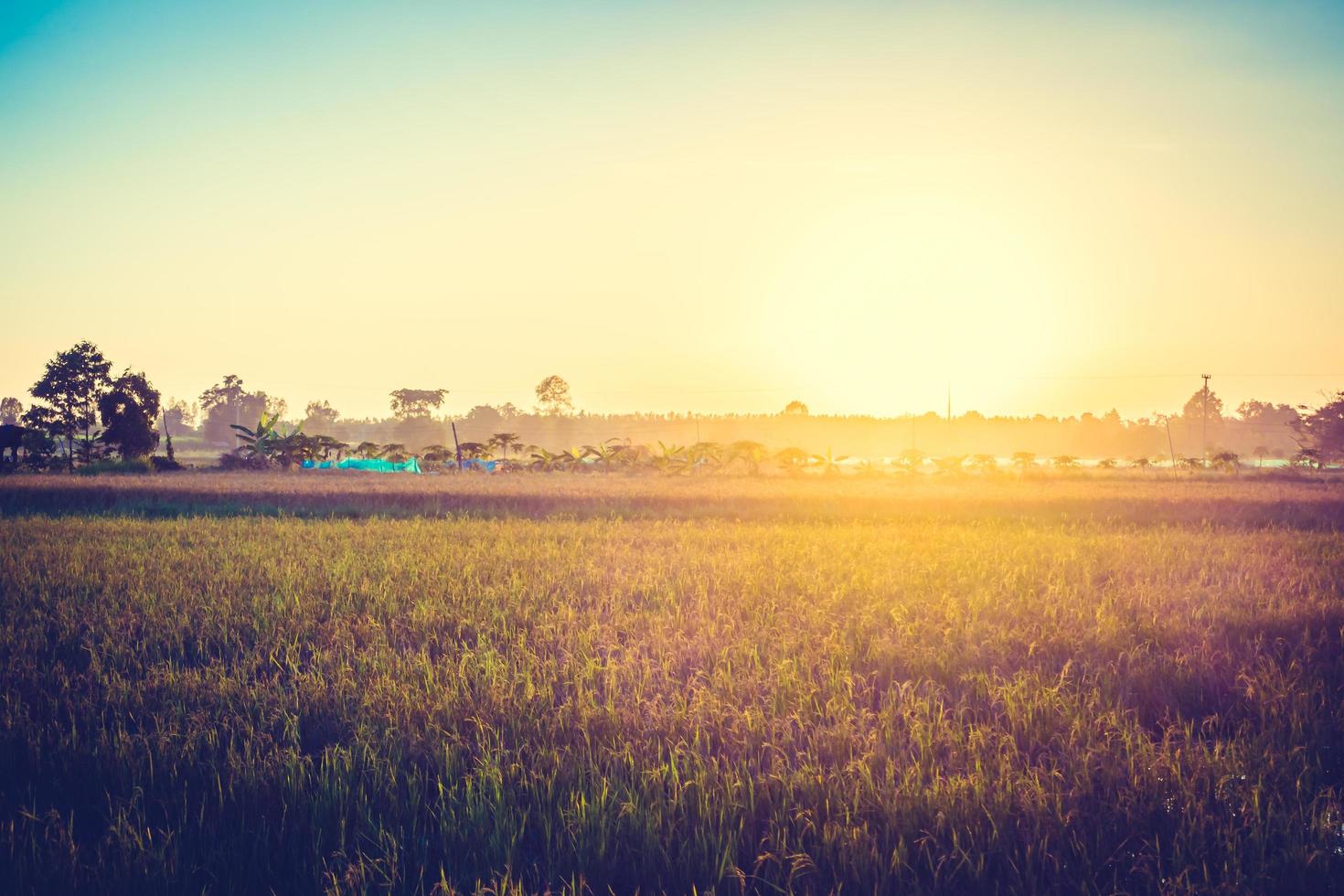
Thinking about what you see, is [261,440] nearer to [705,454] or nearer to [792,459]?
[705,454]

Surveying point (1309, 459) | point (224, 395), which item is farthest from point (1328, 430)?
point (224, 395)

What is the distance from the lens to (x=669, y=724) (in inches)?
135

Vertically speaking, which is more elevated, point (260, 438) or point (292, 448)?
point (260, 438)

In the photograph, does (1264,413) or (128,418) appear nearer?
(128,418)

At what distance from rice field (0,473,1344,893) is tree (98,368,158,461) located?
23229 millimetres

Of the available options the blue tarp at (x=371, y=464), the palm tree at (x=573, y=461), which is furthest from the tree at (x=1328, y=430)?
the blue tarp at (x=371, y=464)

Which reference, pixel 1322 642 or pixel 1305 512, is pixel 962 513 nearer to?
pixel 1305 512

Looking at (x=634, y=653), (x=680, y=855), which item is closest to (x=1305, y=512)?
(x=634, y=653)

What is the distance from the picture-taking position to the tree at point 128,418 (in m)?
26.0

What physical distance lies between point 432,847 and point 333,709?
152 cm

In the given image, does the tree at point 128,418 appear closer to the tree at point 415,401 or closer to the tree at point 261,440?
the tree at point 261,440

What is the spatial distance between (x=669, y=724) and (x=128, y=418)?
1249 inches

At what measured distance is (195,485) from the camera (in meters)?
16.5

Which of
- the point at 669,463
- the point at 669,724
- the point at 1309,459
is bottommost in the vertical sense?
the point at 669,724
